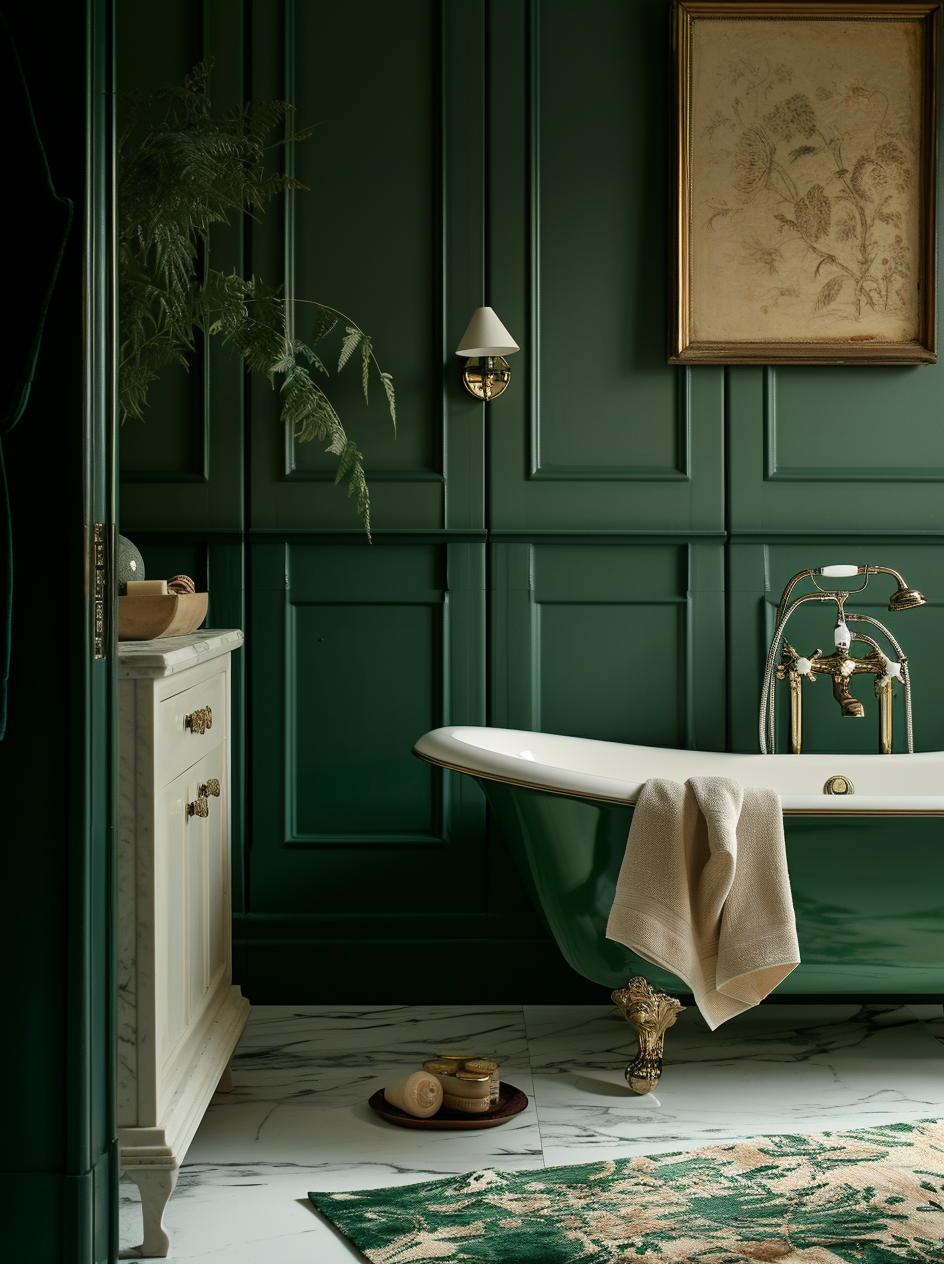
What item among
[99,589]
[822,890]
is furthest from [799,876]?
[99,589]

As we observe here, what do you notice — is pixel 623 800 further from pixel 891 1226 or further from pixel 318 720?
pixel 318 720

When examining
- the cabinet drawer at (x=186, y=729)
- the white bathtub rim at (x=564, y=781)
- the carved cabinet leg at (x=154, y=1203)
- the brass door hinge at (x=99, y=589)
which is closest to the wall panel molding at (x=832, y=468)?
the white bathtub rim at (x=564, y=781)

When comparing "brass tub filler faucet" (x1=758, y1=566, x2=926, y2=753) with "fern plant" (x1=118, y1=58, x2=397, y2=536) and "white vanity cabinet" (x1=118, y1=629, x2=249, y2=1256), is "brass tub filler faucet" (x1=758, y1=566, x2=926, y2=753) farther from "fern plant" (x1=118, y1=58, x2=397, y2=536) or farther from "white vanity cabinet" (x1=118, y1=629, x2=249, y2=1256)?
"white vanity cabinet" (x1=118, y1=629, x2=249, y2=1256)

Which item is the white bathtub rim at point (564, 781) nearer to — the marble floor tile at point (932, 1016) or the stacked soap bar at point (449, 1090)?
the stacked soap bar at point (449, 1090)

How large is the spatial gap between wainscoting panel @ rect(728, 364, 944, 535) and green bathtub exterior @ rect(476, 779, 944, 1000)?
891 mm

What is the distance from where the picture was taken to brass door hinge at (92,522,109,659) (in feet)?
4.59

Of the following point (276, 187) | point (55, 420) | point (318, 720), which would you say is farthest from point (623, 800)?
point (276, 187)

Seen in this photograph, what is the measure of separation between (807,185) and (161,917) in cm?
214

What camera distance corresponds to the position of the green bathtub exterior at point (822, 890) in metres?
1.95

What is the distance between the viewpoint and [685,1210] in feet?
5.29

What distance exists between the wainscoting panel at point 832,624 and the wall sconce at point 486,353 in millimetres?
674

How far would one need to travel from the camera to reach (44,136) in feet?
4.46

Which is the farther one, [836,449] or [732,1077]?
[836,449]

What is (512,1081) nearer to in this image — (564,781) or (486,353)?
(564,781)
